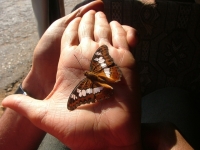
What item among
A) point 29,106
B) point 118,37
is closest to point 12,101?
point 29,106

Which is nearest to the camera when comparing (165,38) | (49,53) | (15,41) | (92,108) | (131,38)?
(92,108)

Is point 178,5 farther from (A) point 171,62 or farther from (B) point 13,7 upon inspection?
(B) point 13,7

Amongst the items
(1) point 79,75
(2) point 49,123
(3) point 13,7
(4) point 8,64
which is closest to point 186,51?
(1) point 79,75

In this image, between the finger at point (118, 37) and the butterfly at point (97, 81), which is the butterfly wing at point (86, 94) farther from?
the finger at point (118, 37)

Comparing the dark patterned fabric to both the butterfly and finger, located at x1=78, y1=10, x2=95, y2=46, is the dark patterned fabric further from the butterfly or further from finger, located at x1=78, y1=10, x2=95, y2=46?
the butterfly

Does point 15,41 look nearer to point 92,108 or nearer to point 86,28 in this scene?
point 86,28

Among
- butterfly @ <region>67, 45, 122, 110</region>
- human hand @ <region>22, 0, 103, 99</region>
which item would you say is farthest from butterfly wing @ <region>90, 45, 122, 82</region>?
A: human hand @ <region>22, 0, 103, 99</region>
